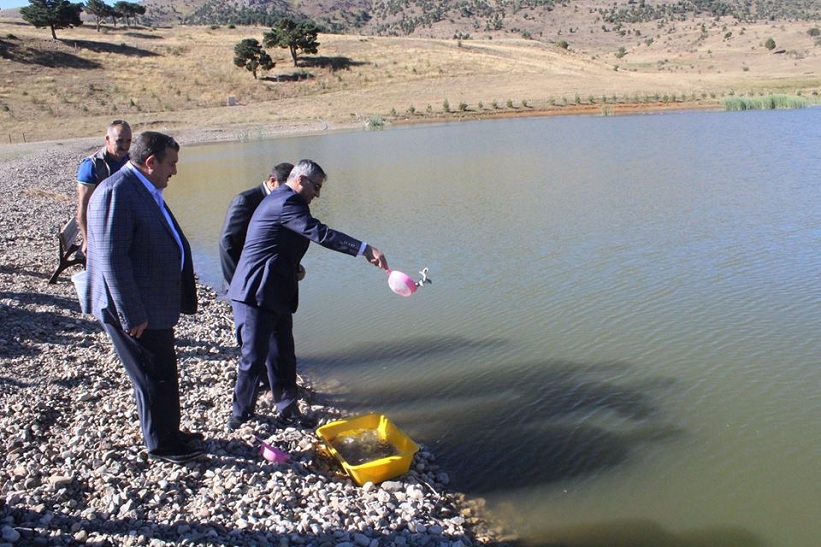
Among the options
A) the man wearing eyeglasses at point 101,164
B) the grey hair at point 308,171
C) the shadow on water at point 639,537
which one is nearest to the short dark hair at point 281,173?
the grey hair at point 308,171

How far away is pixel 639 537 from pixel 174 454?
127 inches

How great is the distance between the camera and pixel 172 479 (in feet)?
15.5

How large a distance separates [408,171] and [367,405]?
1807 centimetres

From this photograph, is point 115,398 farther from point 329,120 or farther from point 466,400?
point 329,120

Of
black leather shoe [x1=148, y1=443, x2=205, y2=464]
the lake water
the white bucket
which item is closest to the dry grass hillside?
the lake water

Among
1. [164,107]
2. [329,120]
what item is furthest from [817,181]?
[164,107]

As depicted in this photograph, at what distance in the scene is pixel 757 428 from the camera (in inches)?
243

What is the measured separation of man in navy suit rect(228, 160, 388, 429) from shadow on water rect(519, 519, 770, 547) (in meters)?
2.25

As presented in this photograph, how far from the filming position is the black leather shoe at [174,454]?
4911 mm

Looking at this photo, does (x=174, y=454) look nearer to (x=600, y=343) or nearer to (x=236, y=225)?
(x=236, y=225)

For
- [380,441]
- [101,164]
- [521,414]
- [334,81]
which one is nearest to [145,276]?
[380,441]

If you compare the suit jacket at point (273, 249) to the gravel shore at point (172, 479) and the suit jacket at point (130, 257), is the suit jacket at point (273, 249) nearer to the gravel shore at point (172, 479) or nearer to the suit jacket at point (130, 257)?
the suit jacket at point (130, 257)

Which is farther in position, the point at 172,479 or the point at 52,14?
the point at 52,14

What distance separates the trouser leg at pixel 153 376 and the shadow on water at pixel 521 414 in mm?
2254
